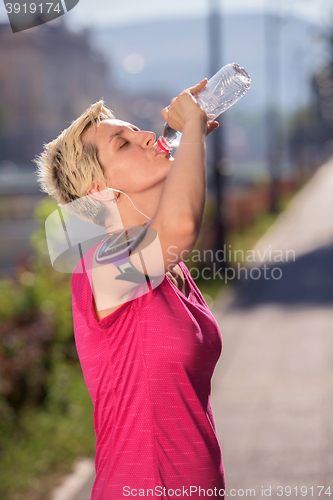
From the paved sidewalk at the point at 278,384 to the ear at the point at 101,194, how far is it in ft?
9.14

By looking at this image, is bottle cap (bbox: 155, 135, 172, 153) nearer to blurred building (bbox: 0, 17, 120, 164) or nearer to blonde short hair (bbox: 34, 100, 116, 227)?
blonde short hair (bbox: 34, 100, 116, 227)

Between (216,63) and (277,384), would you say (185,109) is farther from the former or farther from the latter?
(216,63)

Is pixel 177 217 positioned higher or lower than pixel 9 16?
lower

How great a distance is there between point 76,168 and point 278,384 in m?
4.27

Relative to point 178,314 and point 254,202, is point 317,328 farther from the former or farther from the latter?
point 254,202

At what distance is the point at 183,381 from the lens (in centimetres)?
151

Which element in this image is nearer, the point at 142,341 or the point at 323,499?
the point at 142,341

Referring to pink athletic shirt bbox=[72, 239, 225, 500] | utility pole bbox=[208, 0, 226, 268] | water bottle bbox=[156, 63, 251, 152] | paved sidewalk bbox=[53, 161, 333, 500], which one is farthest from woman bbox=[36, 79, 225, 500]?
utility pole bbox=[208, 0, 226, 268]

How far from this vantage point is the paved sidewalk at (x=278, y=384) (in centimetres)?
385

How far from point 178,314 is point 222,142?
869 cm

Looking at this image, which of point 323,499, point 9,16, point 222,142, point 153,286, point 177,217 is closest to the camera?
point 177,217

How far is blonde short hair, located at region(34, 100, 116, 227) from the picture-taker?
5.20ft

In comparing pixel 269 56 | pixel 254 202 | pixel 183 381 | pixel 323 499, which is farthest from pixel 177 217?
pixel 269 56

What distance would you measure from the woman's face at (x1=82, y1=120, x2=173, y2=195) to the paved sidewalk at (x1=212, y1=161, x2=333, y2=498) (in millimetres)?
2814
